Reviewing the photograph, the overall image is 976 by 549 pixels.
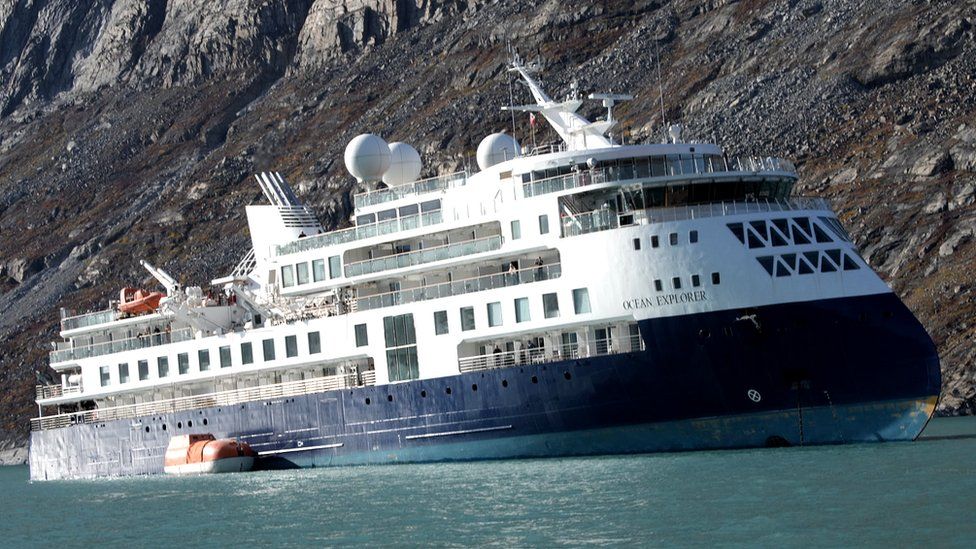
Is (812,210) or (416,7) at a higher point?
(416,7)

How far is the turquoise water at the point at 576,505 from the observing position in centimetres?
2689

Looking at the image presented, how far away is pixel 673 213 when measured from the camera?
134ft

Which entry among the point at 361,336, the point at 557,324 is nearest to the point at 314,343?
the point at 361,336

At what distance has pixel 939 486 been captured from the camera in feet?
99.5

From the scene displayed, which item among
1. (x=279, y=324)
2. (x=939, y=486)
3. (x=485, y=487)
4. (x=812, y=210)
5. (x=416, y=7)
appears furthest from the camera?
(x=416, y=7)

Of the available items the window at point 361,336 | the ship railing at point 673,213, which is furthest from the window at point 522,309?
the window at point 361,336

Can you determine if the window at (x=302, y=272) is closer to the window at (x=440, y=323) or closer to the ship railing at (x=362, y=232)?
the ship railing at (x=362, y=232)

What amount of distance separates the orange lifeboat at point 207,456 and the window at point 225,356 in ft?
7.74

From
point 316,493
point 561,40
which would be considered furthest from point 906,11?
point 316,493

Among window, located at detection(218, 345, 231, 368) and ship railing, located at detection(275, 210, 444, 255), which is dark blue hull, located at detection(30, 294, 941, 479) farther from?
window, located at detection(218, 345, 231, 368)

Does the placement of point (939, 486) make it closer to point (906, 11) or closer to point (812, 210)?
point (812, 210)

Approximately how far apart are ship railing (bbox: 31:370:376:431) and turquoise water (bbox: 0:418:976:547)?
352 centimetres

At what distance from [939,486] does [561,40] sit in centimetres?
8480

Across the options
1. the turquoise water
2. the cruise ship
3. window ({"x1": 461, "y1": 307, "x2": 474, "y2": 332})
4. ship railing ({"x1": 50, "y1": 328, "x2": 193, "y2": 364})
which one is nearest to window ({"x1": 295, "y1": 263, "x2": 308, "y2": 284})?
the cruise ship
